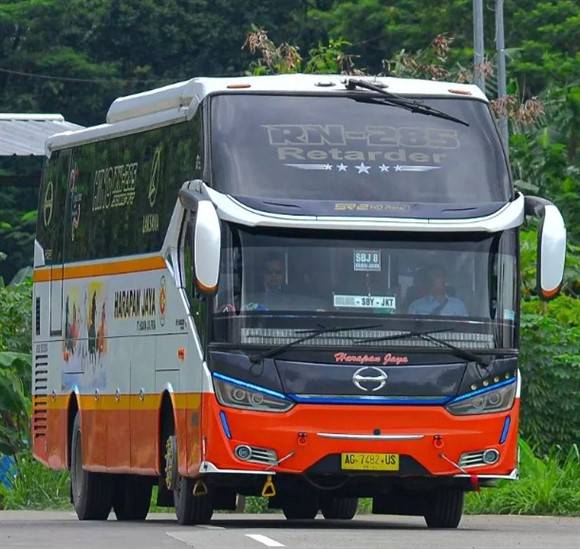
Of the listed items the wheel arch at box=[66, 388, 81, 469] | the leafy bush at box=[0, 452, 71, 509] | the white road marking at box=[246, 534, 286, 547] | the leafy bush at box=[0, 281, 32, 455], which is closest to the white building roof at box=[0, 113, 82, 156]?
the leafy bush at box=[0, 281, 32, 455]

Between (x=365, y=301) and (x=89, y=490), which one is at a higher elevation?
Answer: (x=365, y=301)

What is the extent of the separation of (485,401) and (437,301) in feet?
2.79

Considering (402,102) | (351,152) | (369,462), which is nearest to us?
(369,462)

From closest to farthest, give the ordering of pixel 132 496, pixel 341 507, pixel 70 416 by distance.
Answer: pixel 132 496, pixel 341 507, pixel 70 416

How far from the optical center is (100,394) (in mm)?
21234

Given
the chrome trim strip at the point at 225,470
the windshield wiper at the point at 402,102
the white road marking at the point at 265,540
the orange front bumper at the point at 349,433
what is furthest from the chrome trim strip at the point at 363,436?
the windshield wiper at the point at 402,102

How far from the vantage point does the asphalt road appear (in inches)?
621

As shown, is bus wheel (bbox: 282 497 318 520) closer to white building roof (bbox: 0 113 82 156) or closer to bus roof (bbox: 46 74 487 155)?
bus roof (bbox: 46 74 487 155)

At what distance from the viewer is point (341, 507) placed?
73.0ft

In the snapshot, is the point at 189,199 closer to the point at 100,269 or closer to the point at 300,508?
the point at 100,269

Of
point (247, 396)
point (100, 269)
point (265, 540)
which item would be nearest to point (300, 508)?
point (100, 269)

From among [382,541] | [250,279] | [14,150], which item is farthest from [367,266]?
[14,150]

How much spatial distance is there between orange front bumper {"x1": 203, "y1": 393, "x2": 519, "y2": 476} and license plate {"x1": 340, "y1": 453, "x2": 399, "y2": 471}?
0.15ft

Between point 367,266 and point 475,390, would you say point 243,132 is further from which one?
point 475,390
